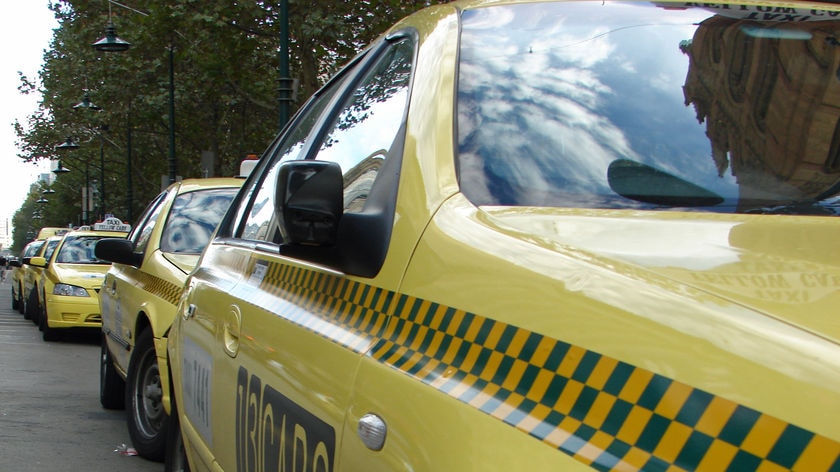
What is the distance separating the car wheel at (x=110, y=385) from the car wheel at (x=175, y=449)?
4.29 m

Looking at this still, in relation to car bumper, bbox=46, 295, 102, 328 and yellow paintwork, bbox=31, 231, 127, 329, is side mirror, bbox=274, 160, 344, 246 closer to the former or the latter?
yellow paintwork, bbox=31, 231, 127, 329

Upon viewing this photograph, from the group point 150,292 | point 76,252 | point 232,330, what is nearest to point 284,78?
point 76,252

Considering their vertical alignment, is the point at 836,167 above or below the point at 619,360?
above

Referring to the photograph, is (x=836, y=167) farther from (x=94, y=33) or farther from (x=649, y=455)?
(x=94, y=33)

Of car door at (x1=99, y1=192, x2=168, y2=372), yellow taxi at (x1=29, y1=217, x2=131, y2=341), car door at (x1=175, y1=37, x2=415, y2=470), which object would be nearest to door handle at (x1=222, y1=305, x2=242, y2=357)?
car door at (x1=175, y1=37, x2=415, y2=470)

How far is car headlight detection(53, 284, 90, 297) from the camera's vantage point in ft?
49.4

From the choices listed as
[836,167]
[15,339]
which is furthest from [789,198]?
[15,339]

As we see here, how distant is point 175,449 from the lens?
161 inches

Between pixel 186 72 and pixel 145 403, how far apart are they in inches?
1076

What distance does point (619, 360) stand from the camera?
1.33m

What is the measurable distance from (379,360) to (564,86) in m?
0.74

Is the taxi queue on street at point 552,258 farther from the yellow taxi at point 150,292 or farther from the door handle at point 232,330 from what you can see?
the yellow taxi at point 150,292

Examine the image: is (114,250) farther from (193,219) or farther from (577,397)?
(577,397)

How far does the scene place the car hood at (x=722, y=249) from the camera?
1.29 m
